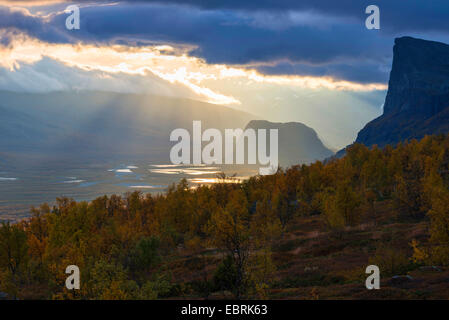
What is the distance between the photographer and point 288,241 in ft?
225

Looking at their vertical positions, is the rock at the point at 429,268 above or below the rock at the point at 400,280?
above

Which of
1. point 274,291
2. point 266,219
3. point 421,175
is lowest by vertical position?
point 274,291

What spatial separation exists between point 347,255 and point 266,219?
24917 millimetres

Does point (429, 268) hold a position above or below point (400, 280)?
above

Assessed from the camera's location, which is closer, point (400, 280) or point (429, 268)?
point (400, 280)

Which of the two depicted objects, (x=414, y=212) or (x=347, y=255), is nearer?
(x=347, y=255)

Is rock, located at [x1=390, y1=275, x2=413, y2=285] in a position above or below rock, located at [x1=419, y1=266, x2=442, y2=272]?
below

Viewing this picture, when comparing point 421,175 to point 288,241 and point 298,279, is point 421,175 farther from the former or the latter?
point 298,279

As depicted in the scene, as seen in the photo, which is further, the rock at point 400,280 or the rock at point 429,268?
the rock at point 429,268

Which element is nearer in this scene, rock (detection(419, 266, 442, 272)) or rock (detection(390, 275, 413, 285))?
rock (detection(390, 275, 413, 285))
